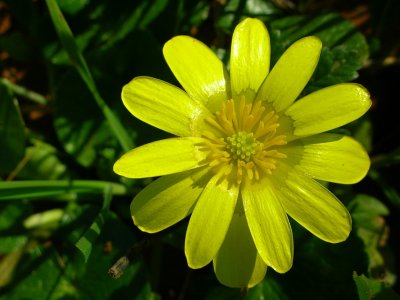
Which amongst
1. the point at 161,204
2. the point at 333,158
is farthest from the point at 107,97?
the point at 333,158

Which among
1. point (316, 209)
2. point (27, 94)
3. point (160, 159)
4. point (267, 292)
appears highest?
point (160, 159)

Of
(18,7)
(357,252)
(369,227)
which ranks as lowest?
(369,227)

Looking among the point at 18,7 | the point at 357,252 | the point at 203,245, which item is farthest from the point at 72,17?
the point at 357,252

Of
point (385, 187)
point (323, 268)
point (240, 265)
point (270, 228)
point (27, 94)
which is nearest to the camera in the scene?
point (270, 228)

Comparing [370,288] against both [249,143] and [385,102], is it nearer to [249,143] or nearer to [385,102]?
[249,143]

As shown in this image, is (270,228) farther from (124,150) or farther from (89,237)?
(124,150)

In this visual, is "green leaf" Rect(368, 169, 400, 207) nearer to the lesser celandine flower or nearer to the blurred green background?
the blurred green background

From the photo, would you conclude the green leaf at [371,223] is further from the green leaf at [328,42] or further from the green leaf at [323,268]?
the green leaf at [328,42]
